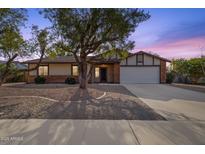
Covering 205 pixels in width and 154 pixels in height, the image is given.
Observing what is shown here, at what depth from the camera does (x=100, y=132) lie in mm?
5129

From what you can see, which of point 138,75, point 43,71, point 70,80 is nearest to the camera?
point 70,80

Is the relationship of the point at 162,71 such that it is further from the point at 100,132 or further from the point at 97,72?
the point at 100,132

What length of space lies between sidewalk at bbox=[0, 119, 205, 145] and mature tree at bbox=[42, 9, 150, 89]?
6996 millimetres

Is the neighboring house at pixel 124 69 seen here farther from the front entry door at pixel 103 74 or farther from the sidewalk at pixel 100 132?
the sidewalk at pixel 100 132

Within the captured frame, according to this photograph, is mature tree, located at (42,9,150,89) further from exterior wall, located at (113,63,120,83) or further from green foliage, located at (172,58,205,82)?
green foliage, located at (172,58,205,82)

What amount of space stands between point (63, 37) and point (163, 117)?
8189mm

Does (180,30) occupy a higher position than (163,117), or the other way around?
(180,30)

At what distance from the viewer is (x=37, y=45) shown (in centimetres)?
956

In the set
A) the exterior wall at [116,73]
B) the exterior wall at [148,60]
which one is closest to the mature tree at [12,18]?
the exterior wall at [116,73]

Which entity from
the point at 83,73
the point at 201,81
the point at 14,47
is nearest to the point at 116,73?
the point at 83,73

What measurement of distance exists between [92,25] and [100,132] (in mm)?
8380

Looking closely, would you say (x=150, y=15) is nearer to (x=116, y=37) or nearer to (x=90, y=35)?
(x=116, y=37)
